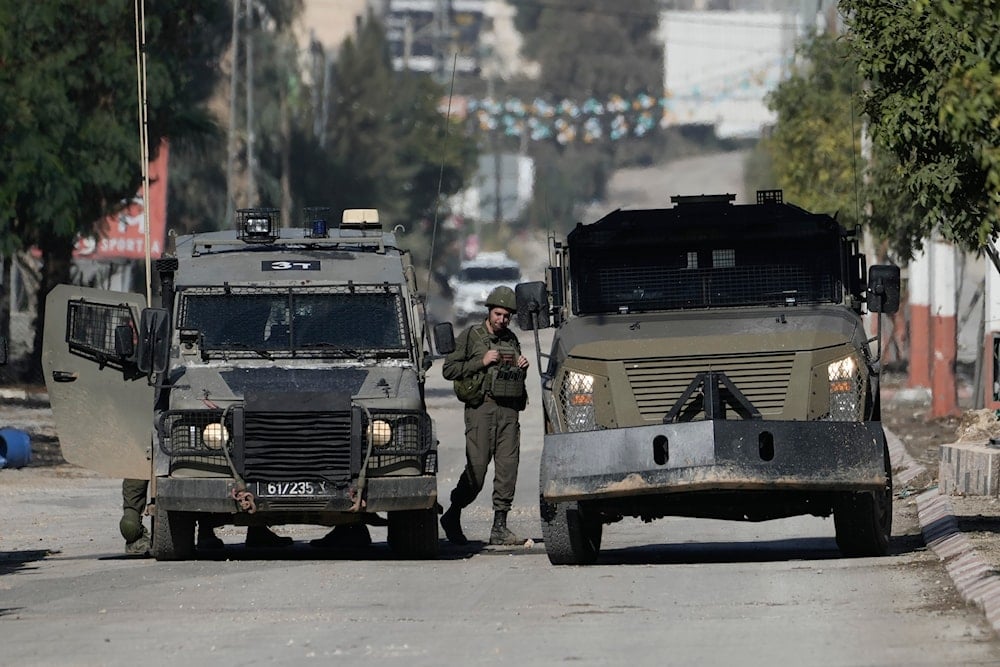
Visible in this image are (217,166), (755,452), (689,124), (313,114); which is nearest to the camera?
(755,452)

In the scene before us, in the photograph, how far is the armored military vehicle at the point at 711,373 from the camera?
1366cm

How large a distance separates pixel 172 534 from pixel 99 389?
1.17 m

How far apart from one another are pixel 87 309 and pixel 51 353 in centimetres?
40

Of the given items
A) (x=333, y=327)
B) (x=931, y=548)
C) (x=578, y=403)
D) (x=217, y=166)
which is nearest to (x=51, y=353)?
(x=333, y=327)

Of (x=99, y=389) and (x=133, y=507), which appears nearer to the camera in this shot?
(x=99, y=389)

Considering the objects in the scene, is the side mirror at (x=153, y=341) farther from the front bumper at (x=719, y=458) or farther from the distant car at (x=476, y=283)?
the distant car at (x=476, y=283)

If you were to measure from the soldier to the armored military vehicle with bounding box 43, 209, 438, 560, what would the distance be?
571mm

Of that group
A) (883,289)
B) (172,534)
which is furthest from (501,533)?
(883,289)

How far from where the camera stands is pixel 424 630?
11.2 metres

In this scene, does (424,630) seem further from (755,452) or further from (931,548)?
(931,548)

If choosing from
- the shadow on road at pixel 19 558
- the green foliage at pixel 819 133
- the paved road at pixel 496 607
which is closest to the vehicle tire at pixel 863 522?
the paved road at pixel 496 607

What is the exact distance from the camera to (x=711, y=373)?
13.8m

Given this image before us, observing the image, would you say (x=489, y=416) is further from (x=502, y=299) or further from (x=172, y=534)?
(x=172, y=534)

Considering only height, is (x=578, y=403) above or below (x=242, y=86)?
below
